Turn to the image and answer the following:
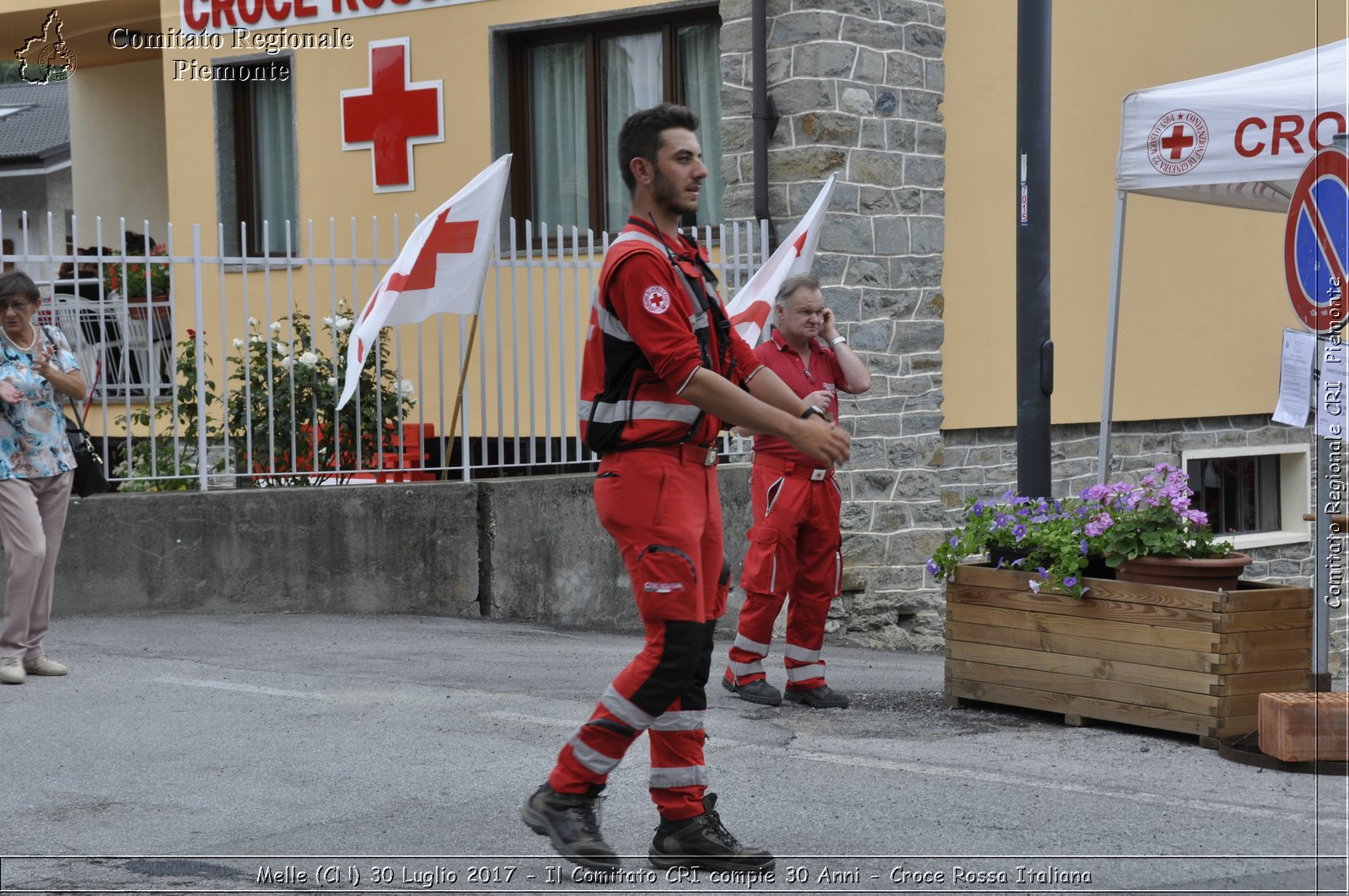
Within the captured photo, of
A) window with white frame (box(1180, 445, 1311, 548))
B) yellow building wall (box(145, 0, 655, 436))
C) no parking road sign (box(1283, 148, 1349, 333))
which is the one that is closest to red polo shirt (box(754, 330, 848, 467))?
no parking road sign (box(1283, 148, 1349, 333))

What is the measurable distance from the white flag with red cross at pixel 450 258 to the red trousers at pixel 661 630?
15.4 ft

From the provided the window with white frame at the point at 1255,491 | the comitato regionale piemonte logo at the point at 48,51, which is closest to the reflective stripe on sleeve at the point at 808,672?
the window with white frame at the point at 1255,491

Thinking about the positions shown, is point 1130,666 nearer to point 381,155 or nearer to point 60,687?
point 60,687

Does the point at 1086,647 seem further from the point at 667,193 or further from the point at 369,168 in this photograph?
the point at 369,168

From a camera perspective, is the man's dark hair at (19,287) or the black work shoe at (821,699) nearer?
the black work shoe at (821,699)

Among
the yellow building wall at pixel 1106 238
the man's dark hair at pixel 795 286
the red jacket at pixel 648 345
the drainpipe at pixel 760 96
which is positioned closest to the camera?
the red jacket at pixel 648 345

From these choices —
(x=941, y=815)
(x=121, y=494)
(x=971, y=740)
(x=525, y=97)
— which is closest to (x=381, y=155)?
(x=525, y=97)

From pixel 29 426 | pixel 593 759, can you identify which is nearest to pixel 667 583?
pixel 593 759

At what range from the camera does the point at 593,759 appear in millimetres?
4406

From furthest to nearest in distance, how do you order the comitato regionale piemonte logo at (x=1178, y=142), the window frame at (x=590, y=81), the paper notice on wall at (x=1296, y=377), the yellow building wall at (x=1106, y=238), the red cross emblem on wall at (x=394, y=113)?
the red cross emblem on wall at (x=394, y=113) < the window frame at (x=590, y=81) < the yellow building wall at (x=1106, y=238) < the comitato regionale piemonte logo at (x=1178, y=142) < the paper notice on wall at (x=1296, y=377)

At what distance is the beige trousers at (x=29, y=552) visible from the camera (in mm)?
7254

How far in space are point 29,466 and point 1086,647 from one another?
4746 mm

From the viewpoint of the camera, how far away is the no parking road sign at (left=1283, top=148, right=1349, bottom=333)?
6.28 meters

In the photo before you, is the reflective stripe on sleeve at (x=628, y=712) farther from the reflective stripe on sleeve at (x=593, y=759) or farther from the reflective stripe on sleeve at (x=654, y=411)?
the reflective stripe on sleeve at (x=654, y=411)
